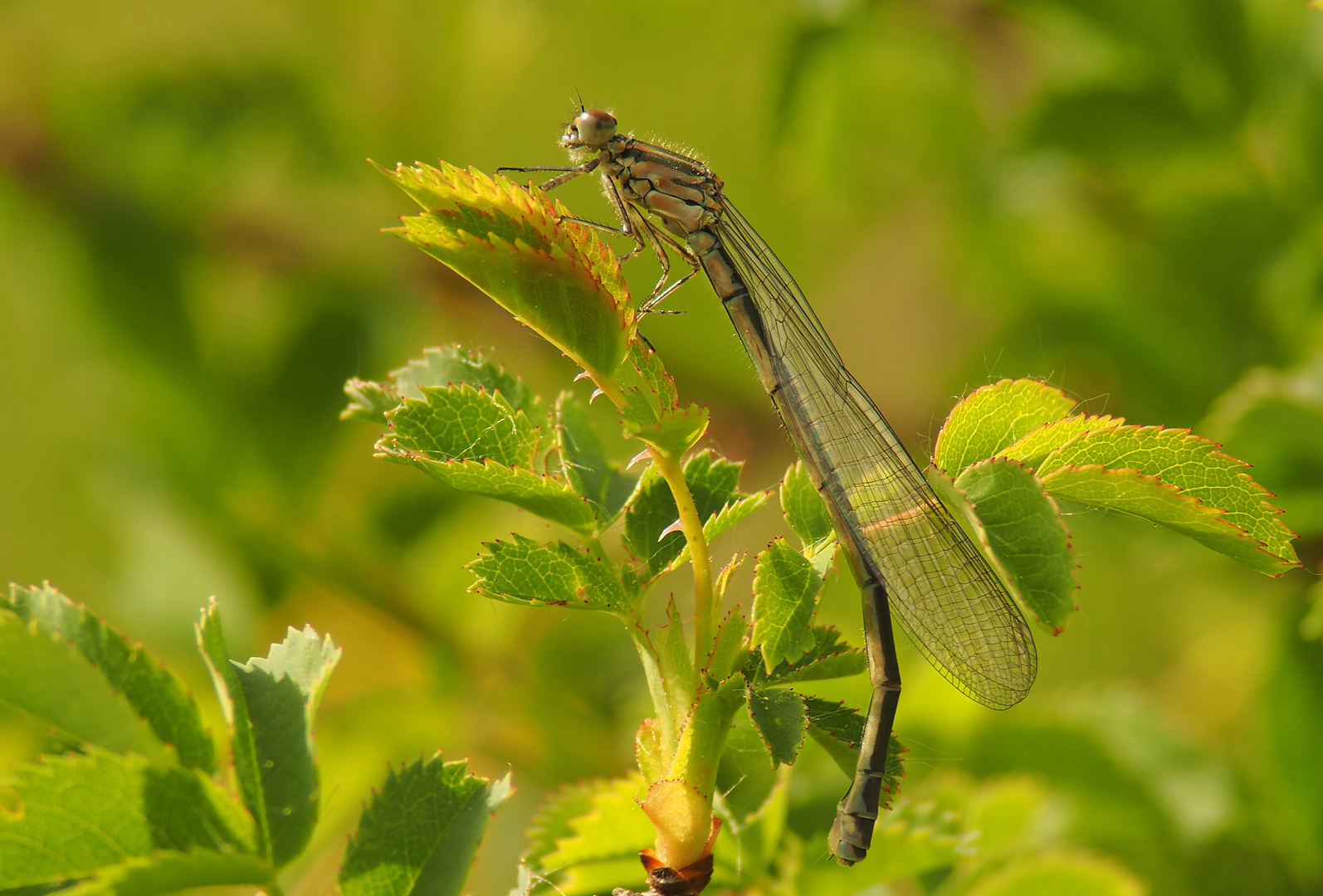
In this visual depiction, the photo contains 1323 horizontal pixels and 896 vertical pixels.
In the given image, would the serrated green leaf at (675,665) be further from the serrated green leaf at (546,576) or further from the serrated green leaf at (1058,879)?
the serrated green leaf at (1058,879)

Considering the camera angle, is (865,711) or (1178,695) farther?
(1178,695)

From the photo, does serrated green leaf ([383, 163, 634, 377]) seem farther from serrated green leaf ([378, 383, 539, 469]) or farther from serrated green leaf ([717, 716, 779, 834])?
serrated green leaf ([717, 716, 779, 834])

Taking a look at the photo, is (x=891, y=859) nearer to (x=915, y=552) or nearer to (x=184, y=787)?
(x=915, y=552)

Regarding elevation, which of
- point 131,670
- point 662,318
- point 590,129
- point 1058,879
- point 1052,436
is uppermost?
point 590,129

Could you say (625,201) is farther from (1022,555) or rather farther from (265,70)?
(265,70)

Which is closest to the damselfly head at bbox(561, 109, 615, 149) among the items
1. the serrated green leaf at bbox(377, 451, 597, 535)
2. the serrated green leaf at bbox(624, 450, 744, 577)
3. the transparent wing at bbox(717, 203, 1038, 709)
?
the transparent wing at bbox(717, 203, 1038, 709)

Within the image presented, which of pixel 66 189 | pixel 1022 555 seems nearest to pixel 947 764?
pixel 1022 555

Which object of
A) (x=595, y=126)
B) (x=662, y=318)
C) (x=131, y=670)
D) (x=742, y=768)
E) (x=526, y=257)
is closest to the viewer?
(x=526, y=257)

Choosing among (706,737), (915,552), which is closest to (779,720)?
(706,737)
